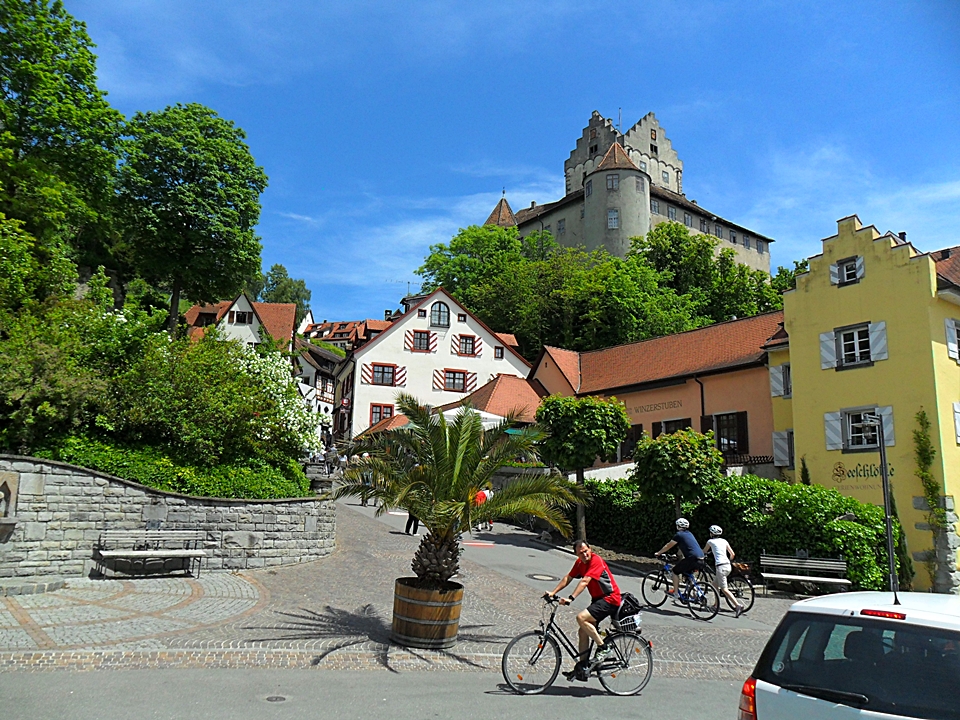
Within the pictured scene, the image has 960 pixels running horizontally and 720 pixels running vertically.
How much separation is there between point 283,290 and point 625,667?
101 metres

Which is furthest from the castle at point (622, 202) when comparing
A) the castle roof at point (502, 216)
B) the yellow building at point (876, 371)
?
the yellow building at point (876, 371)

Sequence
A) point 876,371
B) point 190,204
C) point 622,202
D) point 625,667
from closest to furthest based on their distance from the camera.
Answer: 1. point 625,667
2. point 876,371
3. point 190,204
4. point 622,202

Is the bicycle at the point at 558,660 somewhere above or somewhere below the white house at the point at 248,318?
below

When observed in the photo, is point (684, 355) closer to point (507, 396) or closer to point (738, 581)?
point (507, 396)

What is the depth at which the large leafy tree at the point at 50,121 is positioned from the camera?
2289cm

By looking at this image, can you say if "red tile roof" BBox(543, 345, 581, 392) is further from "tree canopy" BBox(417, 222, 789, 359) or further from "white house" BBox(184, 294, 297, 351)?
"white house" BBox(184, 294, 297, 351)

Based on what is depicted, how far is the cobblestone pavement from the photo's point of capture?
30.0ft

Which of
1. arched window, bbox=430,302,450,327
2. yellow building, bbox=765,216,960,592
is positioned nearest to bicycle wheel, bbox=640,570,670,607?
yellow building, bbox=765,216,960,592

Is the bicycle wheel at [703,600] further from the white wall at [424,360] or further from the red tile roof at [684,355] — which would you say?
the white wall at [424,360]

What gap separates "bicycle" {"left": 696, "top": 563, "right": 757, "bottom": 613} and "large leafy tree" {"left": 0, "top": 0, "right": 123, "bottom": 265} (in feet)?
69.6

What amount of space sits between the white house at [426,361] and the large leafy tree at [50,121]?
21.7 meters

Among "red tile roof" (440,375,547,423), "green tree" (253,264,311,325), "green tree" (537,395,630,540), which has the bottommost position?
"green tree" (537,395,630,540)

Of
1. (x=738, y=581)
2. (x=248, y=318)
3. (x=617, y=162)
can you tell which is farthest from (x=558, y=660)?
(x=617, y=162)

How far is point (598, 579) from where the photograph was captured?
9.06 meters
